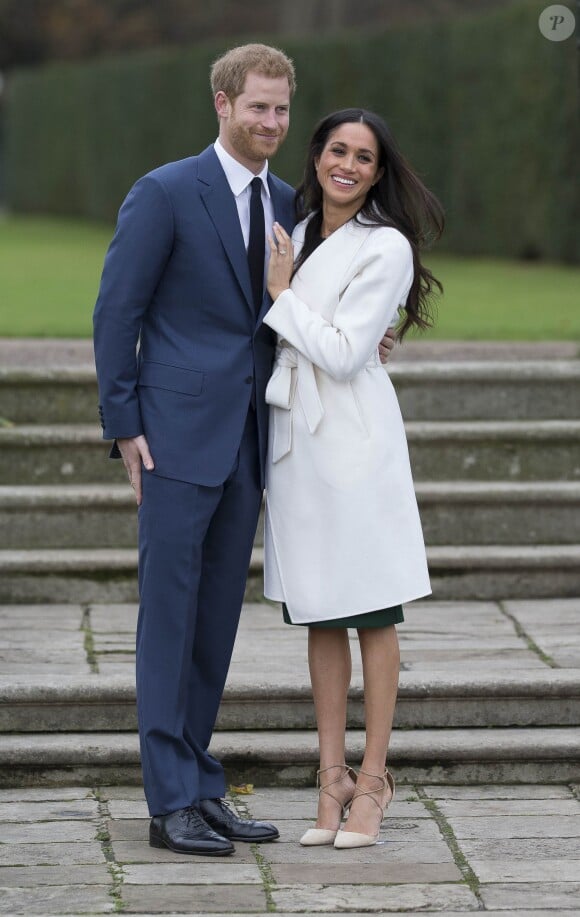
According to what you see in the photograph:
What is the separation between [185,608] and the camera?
12.5 ft

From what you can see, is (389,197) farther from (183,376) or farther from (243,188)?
(183,376)

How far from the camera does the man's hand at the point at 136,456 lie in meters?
3.77

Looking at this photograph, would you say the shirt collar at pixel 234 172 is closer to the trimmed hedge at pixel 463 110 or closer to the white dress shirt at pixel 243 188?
the white dress shirt at pixel 243 188

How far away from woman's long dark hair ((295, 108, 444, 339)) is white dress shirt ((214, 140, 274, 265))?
10 centimetres

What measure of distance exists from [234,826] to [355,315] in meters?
1.25

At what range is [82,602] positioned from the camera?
→ 578 cm

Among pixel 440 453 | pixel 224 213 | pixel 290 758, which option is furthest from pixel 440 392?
pixel 224 213

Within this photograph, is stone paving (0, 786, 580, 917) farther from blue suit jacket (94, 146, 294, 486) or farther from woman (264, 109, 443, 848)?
blue suit jacket (94, 146, 294, 486)

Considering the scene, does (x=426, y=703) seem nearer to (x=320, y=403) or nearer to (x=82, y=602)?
(x=320, y=403)

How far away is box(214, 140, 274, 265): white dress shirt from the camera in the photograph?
3.81 meters

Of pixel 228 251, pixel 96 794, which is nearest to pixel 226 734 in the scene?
pixel 96 794

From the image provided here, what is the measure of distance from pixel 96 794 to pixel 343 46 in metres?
12.9

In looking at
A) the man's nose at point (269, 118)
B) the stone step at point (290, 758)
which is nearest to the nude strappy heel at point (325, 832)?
the stone step at point (290, 758)

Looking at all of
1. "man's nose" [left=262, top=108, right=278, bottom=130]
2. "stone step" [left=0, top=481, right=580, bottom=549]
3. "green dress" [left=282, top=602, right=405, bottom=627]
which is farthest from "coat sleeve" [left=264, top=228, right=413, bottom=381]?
"stone step" [left=0, top=481, right=580, bottom=549]
